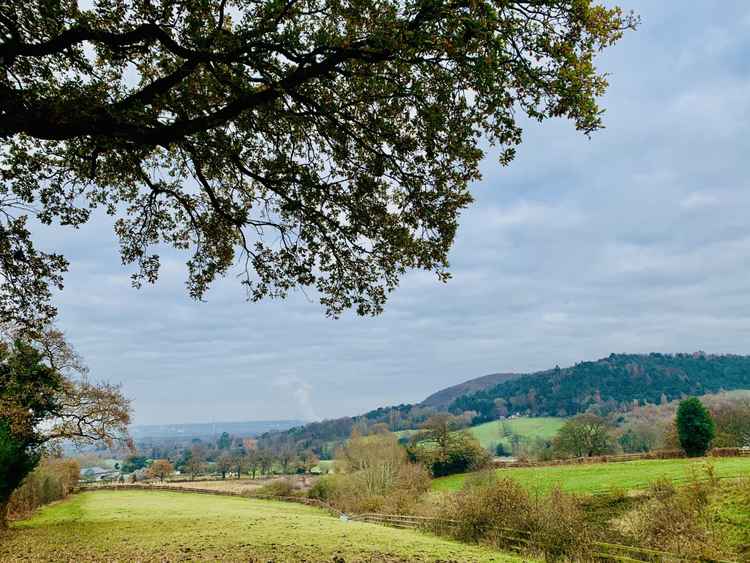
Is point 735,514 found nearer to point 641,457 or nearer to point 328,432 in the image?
point 641,457

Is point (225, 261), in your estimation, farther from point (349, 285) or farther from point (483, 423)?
point (483, 423)

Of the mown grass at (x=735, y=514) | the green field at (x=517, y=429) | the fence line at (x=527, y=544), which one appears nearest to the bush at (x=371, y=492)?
the fence line at (x=527, y=544)

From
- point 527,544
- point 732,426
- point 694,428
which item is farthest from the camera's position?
point 732,426

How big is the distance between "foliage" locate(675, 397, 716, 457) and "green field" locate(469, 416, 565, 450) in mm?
62338

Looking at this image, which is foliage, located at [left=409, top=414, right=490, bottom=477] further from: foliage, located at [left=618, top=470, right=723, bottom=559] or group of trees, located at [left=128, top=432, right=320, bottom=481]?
group of trees, located at [left=128, top=432, right=320, bottom=481]

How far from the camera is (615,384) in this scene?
144000 mm

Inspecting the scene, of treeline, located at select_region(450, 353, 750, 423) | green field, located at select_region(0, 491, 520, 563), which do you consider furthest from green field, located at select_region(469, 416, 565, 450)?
green field, located at select_region(0, 491, 520, 563)

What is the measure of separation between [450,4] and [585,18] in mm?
1699

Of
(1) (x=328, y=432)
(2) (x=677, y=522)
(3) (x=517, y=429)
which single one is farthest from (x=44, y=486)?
(1) (x=328, y=432)

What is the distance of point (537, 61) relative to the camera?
5957mm

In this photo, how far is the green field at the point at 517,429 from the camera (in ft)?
350

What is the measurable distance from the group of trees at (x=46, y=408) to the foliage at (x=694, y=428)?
40.5 metres

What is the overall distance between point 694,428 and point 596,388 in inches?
4506

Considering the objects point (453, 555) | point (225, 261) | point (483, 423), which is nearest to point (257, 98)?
point (225, 261)
